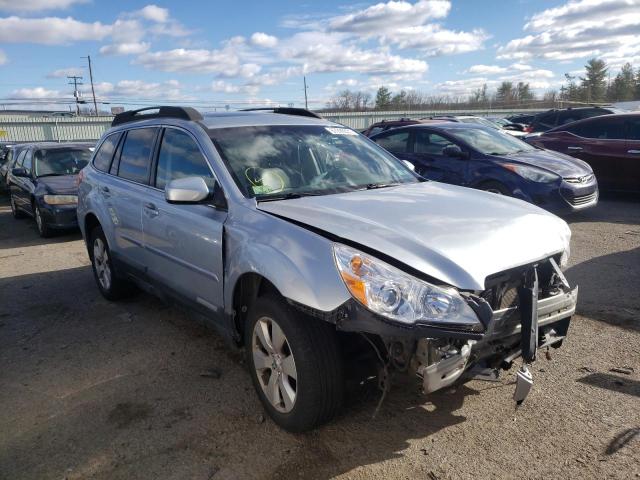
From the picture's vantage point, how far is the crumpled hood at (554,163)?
25.6 feet

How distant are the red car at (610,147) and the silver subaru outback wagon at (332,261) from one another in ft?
24.6

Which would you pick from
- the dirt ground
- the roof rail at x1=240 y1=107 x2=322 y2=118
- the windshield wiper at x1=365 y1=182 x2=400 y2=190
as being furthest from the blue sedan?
the windshield wiper at x1=365 y1=182 x2=400 y2=190

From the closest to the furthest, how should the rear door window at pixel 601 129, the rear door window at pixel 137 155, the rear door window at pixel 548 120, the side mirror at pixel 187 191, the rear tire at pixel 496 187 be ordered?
1. the side mirror at pixel 187 191
2. the rear door window at pixel 137 155
3. the rear tire at pixel 496 187
4. the rear door window at pixel 601 129
5. the rear door window at pixel 548 120

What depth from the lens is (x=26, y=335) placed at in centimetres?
466

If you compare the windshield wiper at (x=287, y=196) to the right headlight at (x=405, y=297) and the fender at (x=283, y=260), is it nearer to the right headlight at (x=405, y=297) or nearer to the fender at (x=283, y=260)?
the fender at (x=283, y=260)

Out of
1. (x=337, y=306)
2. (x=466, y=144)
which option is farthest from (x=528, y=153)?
(x=337, y=306)

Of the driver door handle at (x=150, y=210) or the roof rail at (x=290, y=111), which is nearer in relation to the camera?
the driver door handle at (x=150, y=210)

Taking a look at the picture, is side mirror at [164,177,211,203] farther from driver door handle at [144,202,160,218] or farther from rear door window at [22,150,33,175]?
rear door window at [22,150,33,175]

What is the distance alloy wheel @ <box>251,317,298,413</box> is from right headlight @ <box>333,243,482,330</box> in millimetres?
594

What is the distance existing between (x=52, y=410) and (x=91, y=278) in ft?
11.1

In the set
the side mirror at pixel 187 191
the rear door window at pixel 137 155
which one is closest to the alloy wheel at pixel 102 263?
the rear door window at pixel 137 155

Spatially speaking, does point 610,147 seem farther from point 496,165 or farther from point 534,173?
point 496,165

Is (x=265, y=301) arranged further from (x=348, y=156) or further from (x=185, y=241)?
(x=348, y=156)

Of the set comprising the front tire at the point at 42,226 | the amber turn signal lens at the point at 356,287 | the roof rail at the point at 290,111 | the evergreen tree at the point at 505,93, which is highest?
the evergreen tree at the point at 505,93
